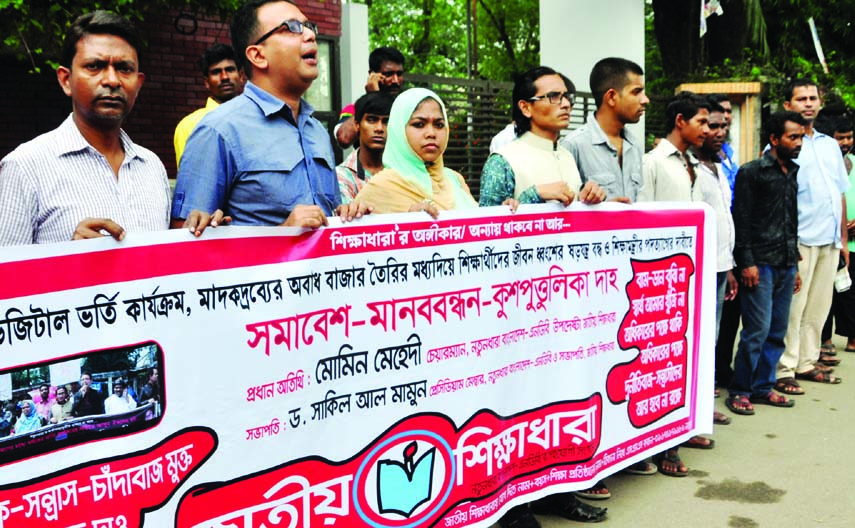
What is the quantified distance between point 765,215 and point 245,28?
402 centimetres

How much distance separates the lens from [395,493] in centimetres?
316

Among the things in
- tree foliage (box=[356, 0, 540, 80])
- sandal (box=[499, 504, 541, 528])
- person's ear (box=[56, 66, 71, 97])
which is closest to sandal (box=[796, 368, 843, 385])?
sandal (box=[499, 504, 541, 528])

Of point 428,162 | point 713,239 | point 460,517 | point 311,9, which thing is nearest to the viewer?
point 460,517

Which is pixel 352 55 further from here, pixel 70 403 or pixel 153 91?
pixel 70 403

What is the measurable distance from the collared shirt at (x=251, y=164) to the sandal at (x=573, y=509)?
1.74 meters

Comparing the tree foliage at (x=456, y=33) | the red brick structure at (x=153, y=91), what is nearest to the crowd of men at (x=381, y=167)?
the red brick structure at (x=153, y=91)

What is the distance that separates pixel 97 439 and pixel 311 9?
9234mm

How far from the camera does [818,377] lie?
6879 mm

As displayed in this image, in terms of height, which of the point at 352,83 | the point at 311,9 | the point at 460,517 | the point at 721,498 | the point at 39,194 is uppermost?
the point at 311,9

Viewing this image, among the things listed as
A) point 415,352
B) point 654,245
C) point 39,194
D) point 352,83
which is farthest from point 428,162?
point 352,83

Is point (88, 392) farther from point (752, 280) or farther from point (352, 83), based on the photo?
point (352, 83)

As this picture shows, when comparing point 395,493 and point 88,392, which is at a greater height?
point 88,392

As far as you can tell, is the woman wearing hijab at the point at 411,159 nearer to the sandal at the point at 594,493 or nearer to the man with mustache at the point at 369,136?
the man with mustache at the point at 369,136

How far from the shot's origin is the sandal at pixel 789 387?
21.3ft
